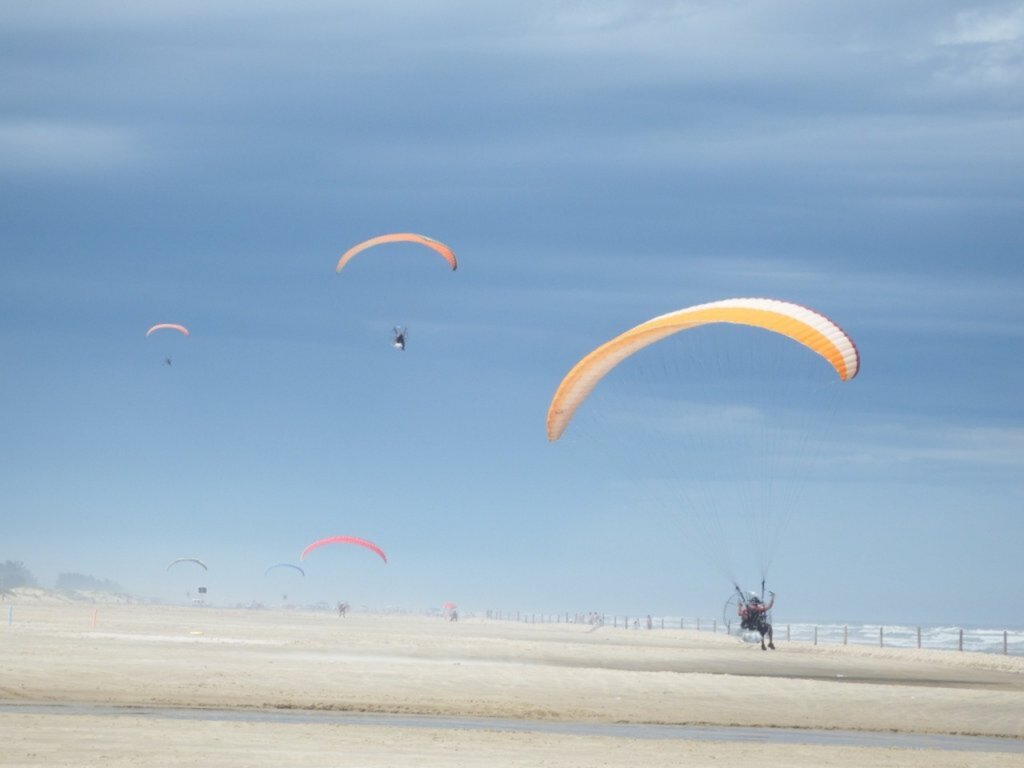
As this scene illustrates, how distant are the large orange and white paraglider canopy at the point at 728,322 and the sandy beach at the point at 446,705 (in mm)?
6485

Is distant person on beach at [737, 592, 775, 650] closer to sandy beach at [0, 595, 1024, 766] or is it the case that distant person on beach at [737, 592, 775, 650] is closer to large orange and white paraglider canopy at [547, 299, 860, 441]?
sandy beach at [0, 595, 1024, 766]

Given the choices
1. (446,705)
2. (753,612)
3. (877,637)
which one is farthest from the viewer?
(877,637)

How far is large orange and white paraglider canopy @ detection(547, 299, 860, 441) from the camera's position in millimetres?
24922

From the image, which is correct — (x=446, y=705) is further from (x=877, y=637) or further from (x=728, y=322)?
(x=877, y=637)

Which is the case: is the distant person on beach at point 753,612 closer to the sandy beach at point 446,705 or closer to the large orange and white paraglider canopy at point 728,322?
the sandy beach at point 446,705

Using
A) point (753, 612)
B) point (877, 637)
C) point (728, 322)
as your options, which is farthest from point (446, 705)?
point (877, 637)

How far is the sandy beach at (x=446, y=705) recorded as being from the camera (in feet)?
53.3

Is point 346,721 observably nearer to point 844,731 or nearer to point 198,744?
point 198,744

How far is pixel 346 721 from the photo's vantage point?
19.5m

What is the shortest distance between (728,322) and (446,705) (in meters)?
9.21

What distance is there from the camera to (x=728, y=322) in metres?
25.5

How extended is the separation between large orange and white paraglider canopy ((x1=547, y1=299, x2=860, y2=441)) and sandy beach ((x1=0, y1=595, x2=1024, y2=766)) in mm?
6485

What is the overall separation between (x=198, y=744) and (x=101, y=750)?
4.24 ft

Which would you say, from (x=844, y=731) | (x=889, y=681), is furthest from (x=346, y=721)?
(x=889, y=681)
